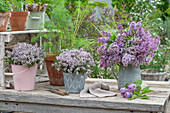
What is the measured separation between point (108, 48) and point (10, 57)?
0.80m

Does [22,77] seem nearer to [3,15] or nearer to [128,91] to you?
[3,15]

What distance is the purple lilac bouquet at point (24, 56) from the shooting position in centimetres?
227

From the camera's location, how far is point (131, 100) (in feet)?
6.49

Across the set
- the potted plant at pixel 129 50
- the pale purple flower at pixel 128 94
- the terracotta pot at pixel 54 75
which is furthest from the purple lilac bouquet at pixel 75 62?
the pale purple flower at pixel 128 94

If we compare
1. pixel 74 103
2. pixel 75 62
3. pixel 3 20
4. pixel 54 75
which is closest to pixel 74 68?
pixel 75 62

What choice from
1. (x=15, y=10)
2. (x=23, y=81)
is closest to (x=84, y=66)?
(x=23, y=81)

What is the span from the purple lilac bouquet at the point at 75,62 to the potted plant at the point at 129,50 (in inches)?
5.6

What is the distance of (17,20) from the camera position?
2.62 meters

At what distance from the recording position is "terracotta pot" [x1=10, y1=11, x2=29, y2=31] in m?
2.62

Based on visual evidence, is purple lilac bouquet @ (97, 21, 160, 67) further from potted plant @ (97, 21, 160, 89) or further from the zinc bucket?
the zinc bucket

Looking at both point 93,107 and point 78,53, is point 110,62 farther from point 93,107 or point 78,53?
point 93,107

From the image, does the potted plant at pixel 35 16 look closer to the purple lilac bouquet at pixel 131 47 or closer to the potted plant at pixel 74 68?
the potted plant at pixel 74 68

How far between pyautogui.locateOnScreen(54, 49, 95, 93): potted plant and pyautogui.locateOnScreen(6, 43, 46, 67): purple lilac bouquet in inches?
8.1

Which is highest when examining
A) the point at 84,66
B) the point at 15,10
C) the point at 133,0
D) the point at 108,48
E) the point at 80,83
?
the point at 133,0
